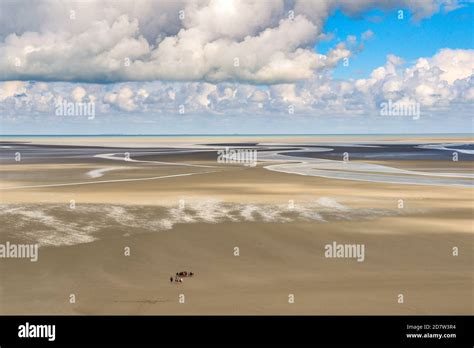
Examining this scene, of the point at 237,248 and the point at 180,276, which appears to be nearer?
the point at 180,276

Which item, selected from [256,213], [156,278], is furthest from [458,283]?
[256,213]

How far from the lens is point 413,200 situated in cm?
3041

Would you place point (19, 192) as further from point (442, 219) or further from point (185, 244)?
point (442, 219)

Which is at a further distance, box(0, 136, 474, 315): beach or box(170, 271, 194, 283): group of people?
box(170, 271, 194, 283): group of people

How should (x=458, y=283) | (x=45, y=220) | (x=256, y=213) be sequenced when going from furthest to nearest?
1. (x=256, y=213)
2. (x=45, y=220)
3. (x=458, y=283)

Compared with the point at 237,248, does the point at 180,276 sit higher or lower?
lower

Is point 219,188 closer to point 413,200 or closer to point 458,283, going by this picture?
point 413,200

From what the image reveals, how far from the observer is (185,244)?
2009 cm

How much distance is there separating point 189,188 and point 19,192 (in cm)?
1079

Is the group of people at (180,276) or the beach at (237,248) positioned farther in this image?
the group of people at (180,276)
